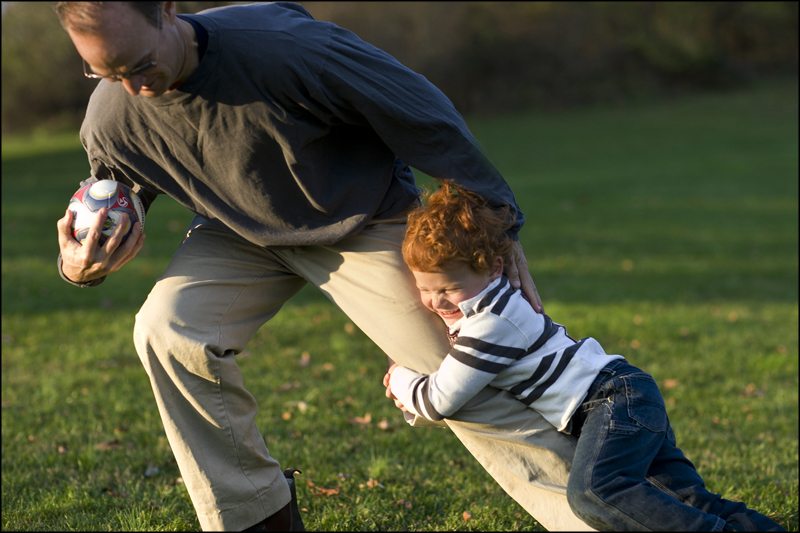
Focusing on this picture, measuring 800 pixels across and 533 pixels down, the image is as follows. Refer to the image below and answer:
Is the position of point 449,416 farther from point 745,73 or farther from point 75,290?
point 745,73

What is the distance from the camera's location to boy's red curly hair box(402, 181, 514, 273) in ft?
11.3

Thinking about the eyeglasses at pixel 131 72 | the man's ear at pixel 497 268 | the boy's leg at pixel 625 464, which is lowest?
the boy's leg at pixel 625 464

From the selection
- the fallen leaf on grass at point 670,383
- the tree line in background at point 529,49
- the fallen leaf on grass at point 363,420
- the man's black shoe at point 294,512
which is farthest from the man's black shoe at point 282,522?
the tree line in background at point 529,49

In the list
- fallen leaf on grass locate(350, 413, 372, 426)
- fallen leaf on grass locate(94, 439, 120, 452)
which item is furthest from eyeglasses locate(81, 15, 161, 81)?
fallen leaf on grass locate(350, 413, 372, 426)

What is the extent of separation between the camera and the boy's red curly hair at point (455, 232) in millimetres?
3436

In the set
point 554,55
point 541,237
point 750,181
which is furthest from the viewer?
point 554,55

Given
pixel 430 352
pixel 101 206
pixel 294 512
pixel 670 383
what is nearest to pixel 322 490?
pixel 294 512

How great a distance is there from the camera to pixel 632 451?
3.38 metres

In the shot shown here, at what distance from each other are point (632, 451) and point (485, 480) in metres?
1.90

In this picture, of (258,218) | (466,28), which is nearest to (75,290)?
(258,218)

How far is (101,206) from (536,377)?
1.66 metres

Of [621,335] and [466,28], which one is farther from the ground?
[621,335]

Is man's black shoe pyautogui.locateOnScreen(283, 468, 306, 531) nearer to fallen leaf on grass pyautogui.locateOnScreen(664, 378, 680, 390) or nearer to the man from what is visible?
the man

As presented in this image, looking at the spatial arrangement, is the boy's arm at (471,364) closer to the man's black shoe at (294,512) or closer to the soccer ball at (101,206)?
the man's black shoe at (294,512)
